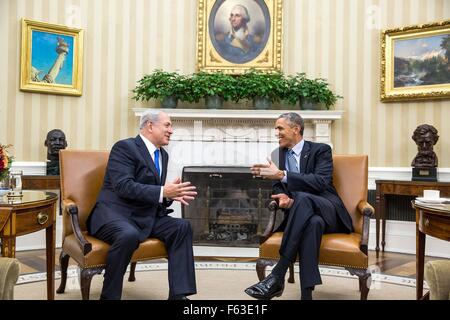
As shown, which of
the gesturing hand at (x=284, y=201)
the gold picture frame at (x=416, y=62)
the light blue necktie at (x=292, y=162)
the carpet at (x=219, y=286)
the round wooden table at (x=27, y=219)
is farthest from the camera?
the gold picture frame at (x=416, y=62)

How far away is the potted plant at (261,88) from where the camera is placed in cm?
555


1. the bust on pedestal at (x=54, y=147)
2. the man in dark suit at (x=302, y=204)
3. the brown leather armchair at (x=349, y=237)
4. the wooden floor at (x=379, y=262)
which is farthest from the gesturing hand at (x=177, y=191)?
the bust on pedestal at (x=54, y=147)

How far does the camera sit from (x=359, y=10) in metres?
5.85

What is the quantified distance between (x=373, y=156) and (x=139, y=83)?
3250 millimetres

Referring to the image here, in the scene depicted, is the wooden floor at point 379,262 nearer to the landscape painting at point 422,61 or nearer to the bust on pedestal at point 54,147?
the bust on pedestal at point 54,147

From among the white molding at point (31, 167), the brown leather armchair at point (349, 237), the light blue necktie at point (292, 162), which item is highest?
the light blue necktie at point (292, 162)

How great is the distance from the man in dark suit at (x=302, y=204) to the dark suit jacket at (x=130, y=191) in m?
0.80

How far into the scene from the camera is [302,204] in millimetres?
3188

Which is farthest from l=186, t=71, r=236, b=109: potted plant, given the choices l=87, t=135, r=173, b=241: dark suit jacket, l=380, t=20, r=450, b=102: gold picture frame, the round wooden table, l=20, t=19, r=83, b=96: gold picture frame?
the round wooden table

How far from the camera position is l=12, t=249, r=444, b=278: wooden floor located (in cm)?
432

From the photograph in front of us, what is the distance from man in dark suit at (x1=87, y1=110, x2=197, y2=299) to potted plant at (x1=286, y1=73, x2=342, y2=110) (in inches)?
106

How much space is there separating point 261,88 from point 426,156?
82.4 inches

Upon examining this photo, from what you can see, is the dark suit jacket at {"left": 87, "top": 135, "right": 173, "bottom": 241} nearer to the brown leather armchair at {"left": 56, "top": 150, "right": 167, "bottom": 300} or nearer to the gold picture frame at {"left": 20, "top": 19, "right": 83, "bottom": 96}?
the brown leather armchair at {"left": 56, "top": 150, "right": 167, "bottom": 300}

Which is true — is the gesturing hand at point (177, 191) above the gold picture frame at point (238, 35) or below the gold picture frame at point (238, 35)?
below
